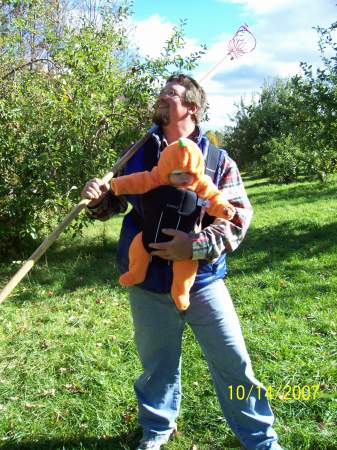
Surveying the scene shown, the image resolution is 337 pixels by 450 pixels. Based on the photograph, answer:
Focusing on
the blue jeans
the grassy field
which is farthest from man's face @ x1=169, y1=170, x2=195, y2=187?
the grassy field

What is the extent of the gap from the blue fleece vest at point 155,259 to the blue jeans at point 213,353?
0.20 feet

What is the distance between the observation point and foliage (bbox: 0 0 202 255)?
274 inches

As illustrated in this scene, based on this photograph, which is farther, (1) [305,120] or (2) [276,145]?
(2) [276,145]

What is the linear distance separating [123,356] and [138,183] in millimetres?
2358

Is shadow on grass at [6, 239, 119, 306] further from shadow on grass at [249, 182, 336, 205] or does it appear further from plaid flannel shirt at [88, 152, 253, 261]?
shadow on grass at [249, 182, 336, 205]

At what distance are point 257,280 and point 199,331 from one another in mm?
3703

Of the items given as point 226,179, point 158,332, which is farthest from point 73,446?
point 226,179

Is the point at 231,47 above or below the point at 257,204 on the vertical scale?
above

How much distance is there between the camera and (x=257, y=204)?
13.7 m

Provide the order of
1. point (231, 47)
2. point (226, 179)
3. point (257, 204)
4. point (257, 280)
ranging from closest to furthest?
point (226, 179) < point (231, 47) < point (257, 280) < point (257, 204)

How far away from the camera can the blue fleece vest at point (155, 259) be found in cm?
254

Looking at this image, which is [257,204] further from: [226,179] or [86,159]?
[226,179]

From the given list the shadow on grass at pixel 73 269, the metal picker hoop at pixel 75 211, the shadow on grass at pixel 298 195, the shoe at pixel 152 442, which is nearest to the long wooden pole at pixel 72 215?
the metal picker hoop at pixel 75 211
